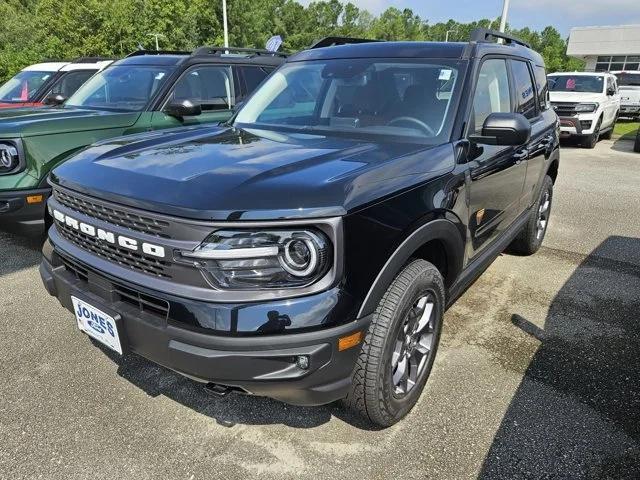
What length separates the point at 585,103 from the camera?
11.8 metres

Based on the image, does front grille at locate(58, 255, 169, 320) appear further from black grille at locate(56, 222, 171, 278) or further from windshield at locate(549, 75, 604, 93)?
windshield at locate(549, 75, 604, 93)

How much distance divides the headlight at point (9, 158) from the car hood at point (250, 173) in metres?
1.89

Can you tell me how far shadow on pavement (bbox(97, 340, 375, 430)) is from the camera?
253cm

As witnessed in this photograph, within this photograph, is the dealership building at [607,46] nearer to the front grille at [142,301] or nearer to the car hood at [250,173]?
the car hood at [250,173]

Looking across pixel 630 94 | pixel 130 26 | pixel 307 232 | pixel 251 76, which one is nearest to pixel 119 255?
pixel 307 232

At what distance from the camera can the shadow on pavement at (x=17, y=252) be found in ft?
14.5

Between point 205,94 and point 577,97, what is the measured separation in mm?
10324

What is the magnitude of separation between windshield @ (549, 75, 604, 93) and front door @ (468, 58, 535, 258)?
38.2 ft

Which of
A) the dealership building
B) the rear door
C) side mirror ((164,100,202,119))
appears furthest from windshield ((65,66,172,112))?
the dealership building

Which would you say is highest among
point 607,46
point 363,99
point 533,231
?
point 607,46

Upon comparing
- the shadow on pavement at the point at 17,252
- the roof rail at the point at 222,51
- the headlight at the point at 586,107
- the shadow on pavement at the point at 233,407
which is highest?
the roof rail at the point at 222,51

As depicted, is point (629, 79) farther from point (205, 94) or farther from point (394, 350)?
point (394, 350)

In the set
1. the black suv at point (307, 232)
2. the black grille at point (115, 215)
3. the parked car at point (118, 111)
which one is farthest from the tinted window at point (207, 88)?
the black grille at point (115, 215)

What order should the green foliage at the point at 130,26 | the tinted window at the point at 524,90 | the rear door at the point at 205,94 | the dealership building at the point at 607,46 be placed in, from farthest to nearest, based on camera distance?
the dealership building at the point at 607,46 → the green foliage at the point at 130,26 → the rear door at the point at 205,94 → the tinted window at the point at 524,90
